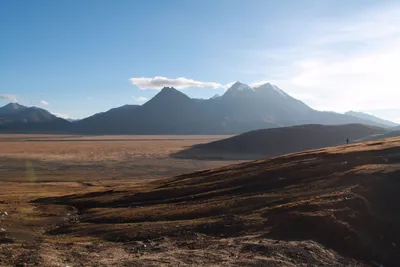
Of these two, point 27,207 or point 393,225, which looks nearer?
point 393,225

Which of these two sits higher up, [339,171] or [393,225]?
[339,171]

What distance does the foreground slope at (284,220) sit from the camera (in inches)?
1344

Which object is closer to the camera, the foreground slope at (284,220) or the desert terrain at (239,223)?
the desert terrain at (239,223)

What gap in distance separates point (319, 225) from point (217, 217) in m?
→ 11.5

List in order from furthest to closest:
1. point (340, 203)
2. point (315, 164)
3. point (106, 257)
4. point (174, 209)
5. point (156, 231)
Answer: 1. point (315, 164)
2. point (174, 209)
3. point (340, 203)
4. point (156, 231)
5. point (106, 257)

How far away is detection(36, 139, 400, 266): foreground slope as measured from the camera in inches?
1344

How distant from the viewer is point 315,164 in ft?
223

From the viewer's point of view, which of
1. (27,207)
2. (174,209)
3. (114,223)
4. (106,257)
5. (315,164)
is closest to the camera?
(106,257)

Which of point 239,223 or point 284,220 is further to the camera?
point 239,223

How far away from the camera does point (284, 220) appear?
1576 inches

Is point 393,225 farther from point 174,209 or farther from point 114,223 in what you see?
point 114,223

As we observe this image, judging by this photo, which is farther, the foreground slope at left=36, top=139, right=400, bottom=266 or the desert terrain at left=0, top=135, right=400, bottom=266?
the foreground slope at left=36, top=139, right=400, bottom=266

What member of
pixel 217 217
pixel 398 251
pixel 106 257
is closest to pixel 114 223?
pixel 217 217

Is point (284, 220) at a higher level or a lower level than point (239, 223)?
higher
